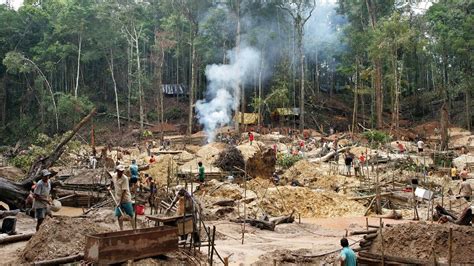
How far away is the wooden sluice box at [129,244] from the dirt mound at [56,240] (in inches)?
46.7

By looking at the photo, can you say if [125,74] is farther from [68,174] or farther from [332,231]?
[332,231]

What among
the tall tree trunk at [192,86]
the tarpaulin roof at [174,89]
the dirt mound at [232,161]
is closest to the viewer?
the dirt mound at [232,161]

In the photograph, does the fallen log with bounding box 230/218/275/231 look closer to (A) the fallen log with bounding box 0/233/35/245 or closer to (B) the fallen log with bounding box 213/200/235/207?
(B) the fallen log with bounding box 213/200/235/207

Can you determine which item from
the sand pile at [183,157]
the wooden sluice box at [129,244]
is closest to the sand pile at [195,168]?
the sand pile at [183,157]

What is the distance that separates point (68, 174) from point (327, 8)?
50828mm

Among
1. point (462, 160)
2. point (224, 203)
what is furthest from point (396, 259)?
point (462, 160)

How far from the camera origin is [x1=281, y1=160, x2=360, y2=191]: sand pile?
21828mm

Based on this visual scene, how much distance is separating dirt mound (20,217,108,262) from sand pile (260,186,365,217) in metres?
8.94

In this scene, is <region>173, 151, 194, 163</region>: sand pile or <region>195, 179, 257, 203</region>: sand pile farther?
<region>173, 151, 194, 163</region>: sand pile

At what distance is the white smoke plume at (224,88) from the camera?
4666 centimetres

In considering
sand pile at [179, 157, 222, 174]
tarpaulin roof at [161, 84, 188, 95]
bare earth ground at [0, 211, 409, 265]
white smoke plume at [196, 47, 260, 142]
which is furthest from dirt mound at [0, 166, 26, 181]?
tarpaulin roof at [161, 84, 188, 95]

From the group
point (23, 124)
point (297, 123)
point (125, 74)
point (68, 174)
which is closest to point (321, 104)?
point (297, 123)

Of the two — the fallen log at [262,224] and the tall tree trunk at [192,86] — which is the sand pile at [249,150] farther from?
the tall tree trunk at [192,86]

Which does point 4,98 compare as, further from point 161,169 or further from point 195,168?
point 195,168
